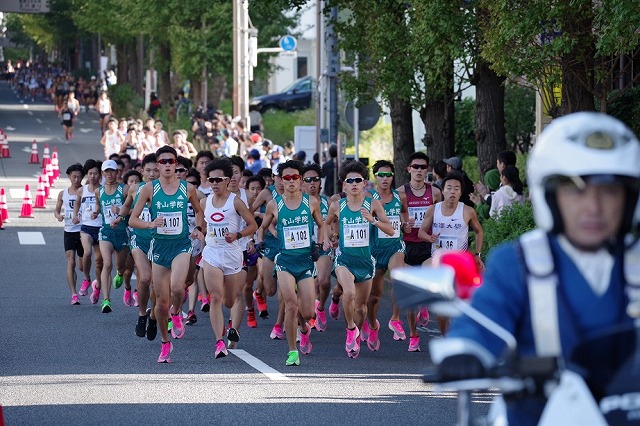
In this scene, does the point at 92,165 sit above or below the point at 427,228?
above

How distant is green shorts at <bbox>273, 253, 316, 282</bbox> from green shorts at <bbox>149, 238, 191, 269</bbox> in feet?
3.25

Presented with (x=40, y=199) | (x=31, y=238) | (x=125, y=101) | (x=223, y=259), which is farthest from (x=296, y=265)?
(x=125, y=101)

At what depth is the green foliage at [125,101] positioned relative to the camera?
63.3 metres

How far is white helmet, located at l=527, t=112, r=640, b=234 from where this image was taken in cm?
364

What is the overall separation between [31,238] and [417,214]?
13365mm

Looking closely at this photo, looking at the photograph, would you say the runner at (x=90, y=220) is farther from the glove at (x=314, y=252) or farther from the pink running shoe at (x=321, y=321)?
the glove at (x=314, y=252)

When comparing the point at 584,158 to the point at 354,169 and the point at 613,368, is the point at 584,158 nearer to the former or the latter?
the point at 613,368

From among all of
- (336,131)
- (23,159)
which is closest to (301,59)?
(23,159)

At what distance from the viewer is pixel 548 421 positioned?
3588 mm

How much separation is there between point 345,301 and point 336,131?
14.3m

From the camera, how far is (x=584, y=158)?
3.64 m

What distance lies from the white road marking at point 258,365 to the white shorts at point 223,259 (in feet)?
2.53

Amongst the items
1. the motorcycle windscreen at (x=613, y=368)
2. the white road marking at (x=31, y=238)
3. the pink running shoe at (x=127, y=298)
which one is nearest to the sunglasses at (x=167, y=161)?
the pink running shoe at (x=127, y=298)

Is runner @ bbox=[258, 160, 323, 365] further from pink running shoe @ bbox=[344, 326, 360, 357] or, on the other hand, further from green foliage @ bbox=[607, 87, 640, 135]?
green foliage @ bbox=[607, 87, 640, 135]
